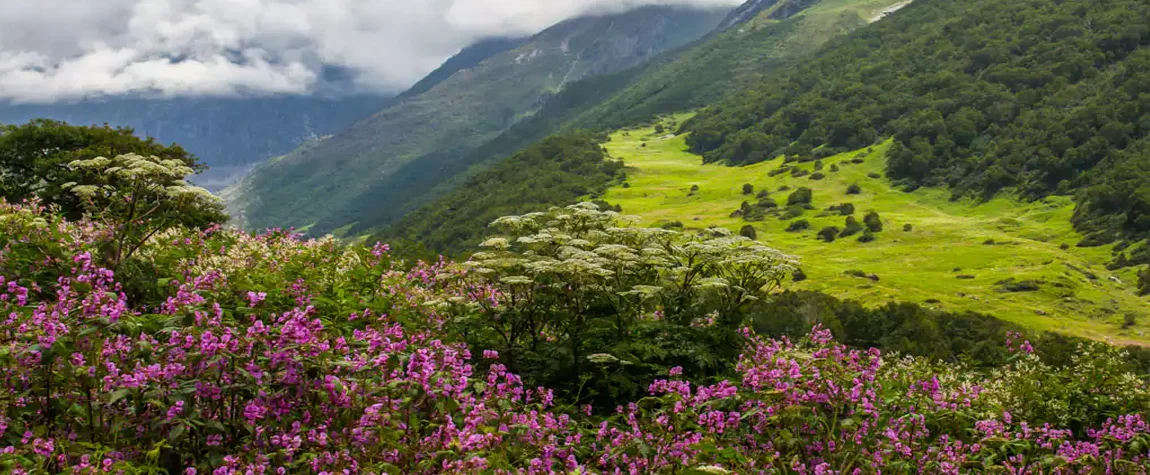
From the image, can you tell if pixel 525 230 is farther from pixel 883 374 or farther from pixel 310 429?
pixel 310 429

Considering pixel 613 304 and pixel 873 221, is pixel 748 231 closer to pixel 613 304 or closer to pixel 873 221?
pixel 873 221

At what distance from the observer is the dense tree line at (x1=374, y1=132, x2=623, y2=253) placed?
463 ft

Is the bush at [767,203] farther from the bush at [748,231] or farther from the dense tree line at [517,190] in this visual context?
the dense tree line at [517,190]

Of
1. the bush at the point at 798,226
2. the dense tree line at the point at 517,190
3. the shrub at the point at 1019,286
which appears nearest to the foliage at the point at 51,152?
the shrub at the point at 1019,286

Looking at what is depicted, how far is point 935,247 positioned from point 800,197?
90.0ft

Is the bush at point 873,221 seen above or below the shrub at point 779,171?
below

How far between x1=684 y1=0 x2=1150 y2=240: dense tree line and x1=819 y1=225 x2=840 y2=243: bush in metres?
29.1

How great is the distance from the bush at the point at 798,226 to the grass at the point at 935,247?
1.08 m

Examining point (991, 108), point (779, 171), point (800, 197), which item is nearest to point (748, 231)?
point (800, 197)

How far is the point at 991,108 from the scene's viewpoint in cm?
13825

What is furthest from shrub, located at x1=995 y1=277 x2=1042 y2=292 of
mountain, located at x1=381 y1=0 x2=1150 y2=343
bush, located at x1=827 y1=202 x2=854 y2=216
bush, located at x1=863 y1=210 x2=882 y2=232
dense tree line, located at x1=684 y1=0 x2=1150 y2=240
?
bush, located at x1=827 y1=202 x2=854 y2=216

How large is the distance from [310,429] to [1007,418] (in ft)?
19.9

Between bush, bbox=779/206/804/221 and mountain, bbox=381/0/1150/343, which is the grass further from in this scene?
bush, bbox=779/206/804/221

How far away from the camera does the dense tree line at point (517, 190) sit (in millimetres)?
141250
